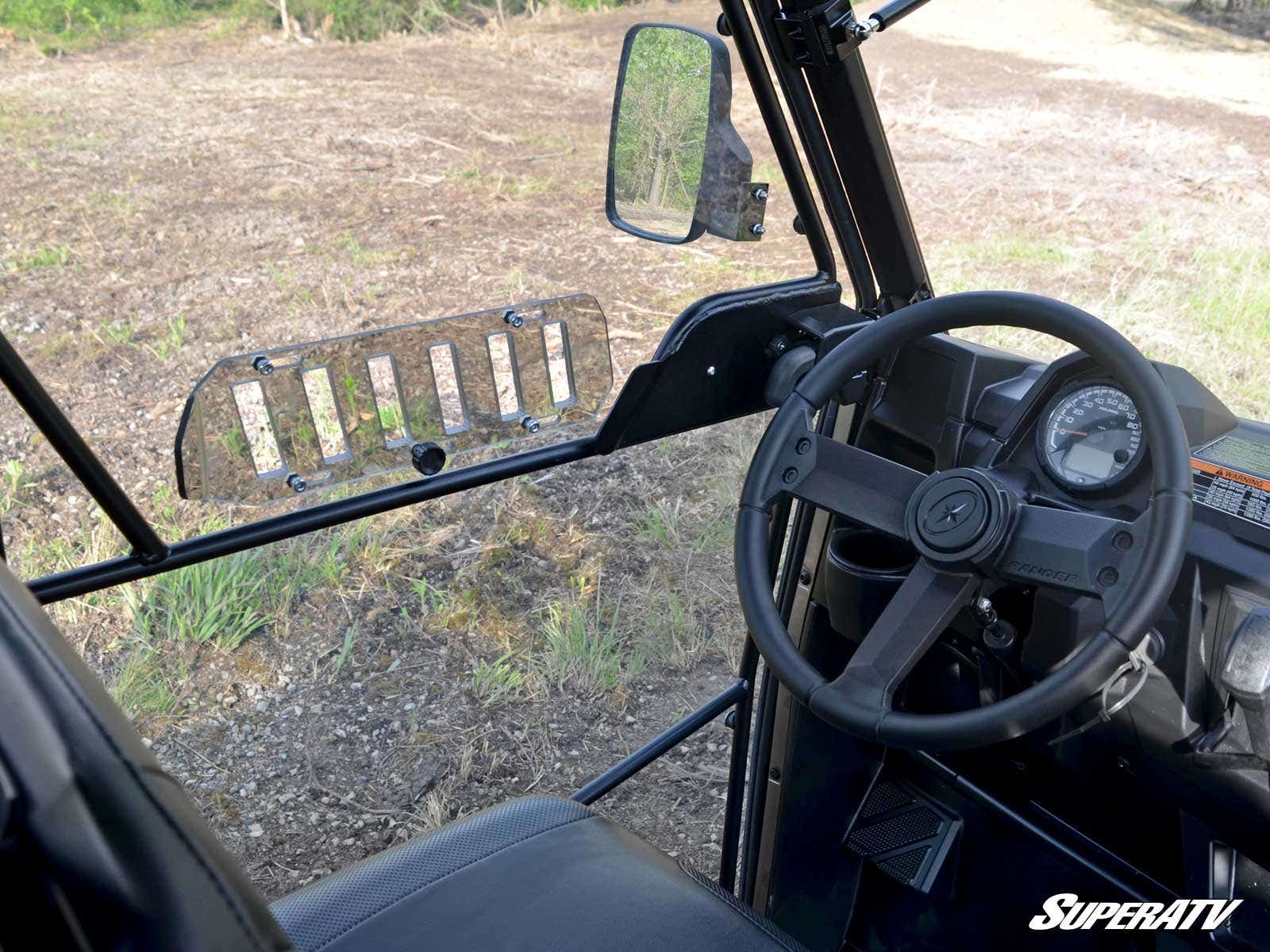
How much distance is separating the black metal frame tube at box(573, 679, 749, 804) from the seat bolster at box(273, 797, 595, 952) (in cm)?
25

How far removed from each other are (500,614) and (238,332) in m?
1.59

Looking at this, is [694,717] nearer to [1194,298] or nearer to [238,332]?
[238,332]

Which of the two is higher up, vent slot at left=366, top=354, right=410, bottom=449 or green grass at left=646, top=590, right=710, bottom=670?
vent slot at left=366, top=354, right=410, bottom=449

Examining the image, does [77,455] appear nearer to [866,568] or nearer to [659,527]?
[866,568]

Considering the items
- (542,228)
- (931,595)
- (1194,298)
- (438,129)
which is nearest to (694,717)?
(931,595)

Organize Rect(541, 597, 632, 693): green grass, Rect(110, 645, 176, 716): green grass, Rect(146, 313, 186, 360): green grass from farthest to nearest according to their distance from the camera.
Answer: Rect(541, 597, 632, 693): green grass → Rect(110, 645, 176, 716): green grass → Rect(146, 313, 186, 360): green grass

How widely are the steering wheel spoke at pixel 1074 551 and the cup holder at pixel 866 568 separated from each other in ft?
1.00

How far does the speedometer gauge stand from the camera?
1424mm

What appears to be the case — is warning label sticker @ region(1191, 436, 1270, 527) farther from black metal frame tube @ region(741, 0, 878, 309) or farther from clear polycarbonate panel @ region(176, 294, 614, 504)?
clear polycarbonate panel @ region(176, 294, 614, 504)

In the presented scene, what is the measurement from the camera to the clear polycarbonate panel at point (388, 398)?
1364mm

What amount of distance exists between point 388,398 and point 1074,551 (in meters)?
0.90

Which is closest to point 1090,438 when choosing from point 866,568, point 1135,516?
point 1135,516

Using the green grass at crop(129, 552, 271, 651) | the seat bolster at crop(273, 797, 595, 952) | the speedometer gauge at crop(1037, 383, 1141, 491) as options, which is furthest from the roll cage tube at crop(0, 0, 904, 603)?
the green grass at crop(129, 552, 271, 651)

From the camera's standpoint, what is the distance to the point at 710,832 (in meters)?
2.71
